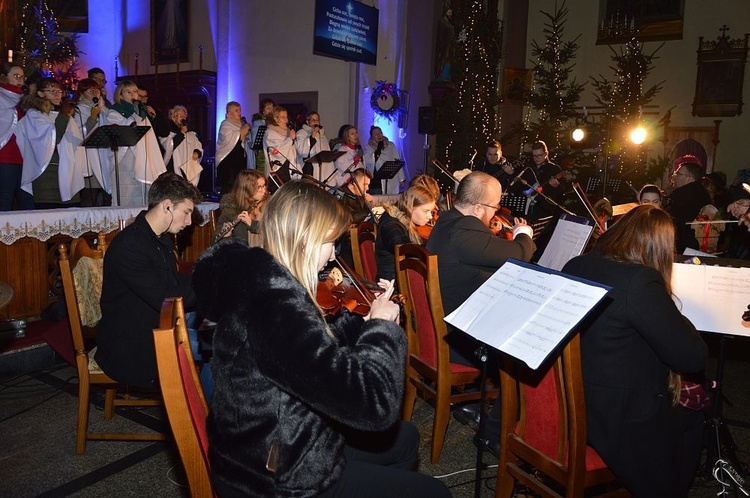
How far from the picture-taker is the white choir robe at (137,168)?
25.0ft

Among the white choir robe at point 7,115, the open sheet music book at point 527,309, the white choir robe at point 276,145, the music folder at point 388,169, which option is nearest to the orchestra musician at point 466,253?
the open sheet music book at point 527,309

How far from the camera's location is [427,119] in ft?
39.7

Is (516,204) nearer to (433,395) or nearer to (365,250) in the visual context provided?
(365,250)

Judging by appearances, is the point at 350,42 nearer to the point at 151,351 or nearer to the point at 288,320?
the point at 151,351

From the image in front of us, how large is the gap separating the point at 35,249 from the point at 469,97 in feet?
31.1

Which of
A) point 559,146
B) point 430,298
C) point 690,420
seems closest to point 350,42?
point 559,146

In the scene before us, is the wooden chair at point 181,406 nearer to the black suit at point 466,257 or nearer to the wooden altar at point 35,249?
the black suit at point 466,257

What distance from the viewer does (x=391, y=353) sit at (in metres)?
1.71

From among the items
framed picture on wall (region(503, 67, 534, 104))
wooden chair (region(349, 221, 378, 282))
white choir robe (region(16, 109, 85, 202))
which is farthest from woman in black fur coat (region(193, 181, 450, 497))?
framed picture on wall (region(503, 67, 534, 104))

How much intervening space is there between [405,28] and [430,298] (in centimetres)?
1045

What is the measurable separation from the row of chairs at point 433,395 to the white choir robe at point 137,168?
4.35m

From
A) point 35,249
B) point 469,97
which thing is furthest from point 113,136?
point 469,97

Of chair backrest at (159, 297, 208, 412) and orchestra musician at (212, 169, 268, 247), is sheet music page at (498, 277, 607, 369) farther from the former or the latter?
orchestra musician at (212, 169, 268, 247)

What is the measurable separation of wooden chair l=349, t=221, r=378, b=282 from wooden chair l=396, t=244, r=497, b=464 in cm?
99
